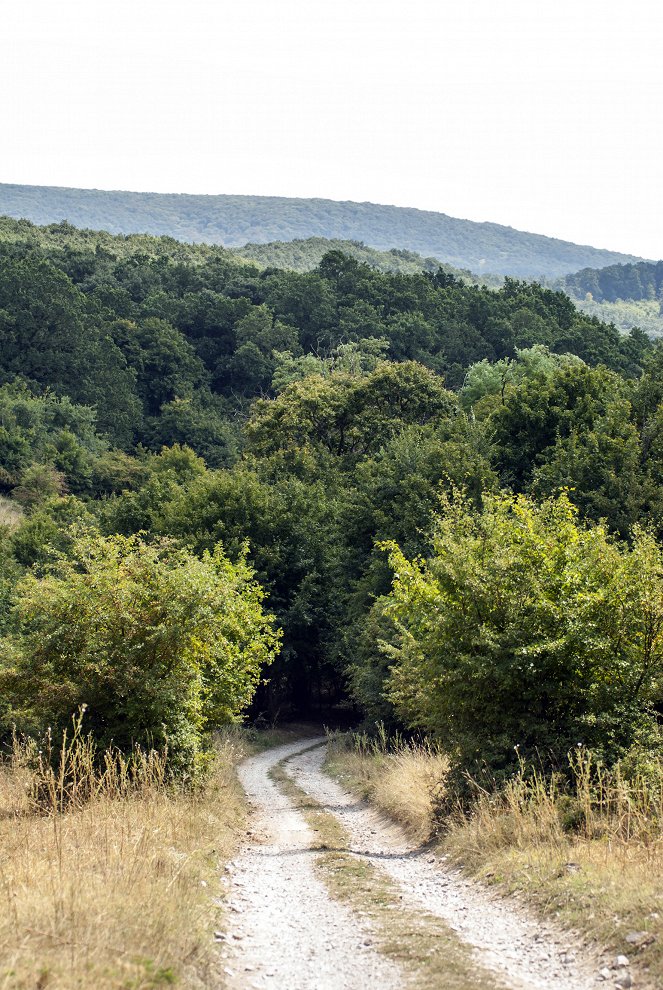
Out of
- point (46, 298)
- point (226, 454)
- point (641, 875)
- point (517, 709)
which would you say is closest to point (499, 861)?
point (641, 875)

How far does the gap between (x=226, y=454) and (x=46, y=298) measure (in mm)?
22217

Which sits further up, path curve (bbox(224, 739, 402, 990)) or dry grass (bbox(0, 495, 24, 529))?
path curve (bbox(224, 739, 402, 990))

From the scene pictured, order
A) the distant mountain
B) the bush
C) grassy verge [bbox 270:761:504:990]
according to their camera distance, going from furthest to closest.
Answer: the distant mountain < the bush < grassy verge [bbox 270:761:504:990]

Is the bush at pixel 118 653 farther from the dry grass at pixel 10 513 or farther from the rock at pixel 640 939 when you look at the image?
the dry grass at pixel 10 513

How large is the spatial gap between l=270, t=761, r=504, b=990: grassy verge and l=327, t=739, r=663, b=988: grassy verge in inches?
34.5

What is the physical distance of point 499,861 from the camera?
10008 millimetres

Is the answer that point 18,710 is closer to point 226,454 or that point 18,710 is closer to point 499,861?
point 499,861

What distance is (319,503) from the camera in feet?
171

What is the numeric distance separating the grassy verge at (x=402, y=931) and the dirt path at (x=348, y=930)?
0.29ft

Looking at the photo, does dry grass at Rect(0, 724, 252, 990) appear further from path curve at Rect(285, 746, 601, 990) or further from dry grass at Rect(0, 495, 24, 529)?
dry grass at Rect(0, 495, 24, 529)

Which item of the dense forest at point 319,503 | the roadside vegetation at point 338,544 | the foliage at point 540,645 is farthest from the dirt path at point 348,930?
the dense forest at point 319,503

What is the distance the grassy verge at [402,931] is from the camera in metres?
6.77

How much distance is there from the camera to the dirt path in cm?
686

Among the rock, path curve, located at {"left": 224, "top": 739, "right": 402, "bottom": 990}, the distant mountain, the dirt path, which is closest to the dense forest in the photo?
the dirt path
